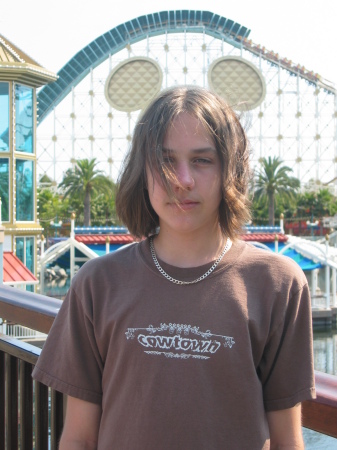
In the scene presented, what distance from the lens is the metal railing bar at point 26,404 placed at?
2420 mm

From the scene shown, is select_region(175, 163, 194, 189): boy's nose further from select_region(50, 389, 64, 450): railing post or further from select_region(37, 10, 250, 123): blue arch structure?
select_region(37, 10, 250, 123): blue arch structure

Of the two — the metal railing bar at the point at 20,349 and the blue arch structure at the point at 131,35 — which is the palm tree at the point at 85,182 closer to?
the blue arch structure at the point at 131,35

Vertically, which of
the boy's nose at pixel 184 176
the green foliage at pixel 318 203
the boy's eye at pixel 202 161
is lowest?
the boy's nose at pixel 184 176

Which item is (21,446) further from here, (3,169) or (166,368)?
(3,169)

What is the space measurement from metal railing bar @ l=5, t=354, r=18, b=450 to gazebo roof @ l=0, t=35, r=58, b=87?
1575 centimetres

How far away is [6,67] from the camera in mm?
17359

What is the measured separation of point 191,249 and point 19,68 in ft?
54.8

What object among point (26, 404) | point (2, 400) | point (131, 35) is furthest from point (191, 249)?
point (131, 35)

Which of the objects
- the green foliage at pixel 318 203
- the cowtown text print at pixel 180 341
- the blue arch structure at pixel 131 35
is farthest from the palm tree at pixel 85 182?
the cowtown text print at pixel 180 341

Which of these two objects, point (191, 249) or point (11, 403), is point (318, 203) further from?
point (191, 249)

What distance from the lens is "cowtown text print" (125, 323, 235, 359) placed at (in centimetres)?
146

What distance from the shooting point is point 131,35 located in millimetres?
50188

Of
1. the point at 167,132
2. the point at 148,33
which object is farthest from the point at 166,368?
the point at 148,33

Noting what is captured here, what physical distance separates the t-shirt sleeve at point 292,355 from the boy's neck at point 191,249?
219mm
